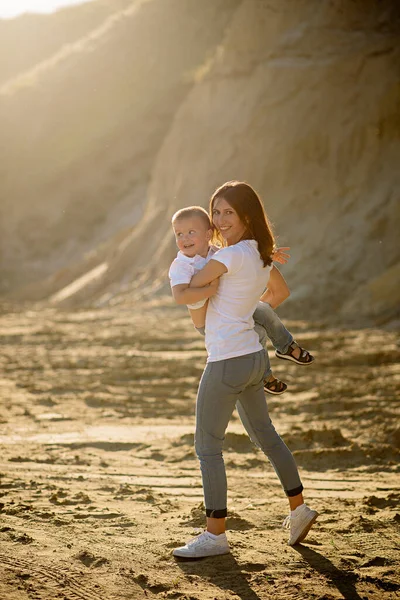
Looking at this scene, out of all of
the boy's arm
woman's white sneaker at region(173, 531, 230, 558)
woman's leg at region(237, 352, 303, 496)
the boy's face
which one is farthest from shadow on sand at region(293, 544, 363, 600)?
the boy's face

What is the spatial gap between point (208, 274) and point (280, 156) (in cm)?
1605

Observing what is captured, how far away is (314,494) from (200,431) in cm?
177

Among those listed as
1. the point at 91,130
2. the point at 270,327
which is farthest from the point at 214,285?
the point at 91,130

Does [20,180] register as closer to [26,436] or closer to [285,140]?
[285,140]

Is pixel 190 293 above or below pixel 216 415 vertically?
above

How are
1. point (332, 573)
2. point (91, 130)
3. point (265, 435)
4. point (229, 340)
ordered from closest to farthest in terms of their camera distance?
point (332, 573)
point (229, 340)
point (265, 435)
point (91, 130)

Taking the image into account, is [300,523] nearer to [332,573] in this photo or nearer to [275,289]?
[332,573]

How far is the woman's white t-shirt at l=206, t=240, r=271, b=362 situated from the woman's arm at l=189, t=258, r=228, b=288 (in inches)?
2.4

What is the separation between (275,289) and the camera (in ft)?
13.5

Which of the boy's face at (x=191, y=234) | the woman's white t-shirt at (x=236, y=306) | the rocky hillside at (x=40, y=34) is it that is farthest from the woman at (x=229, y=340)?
the rocky hillside at (x=40, y=34)

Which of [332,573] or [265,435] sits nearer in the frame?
[332,573]

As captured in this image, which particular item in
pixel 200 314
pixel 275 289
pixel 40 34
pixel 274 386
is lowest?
pixel 274 386

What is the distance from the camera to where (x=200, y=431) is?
3.81m

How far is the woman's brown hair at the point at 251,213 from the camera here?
3.78 m
